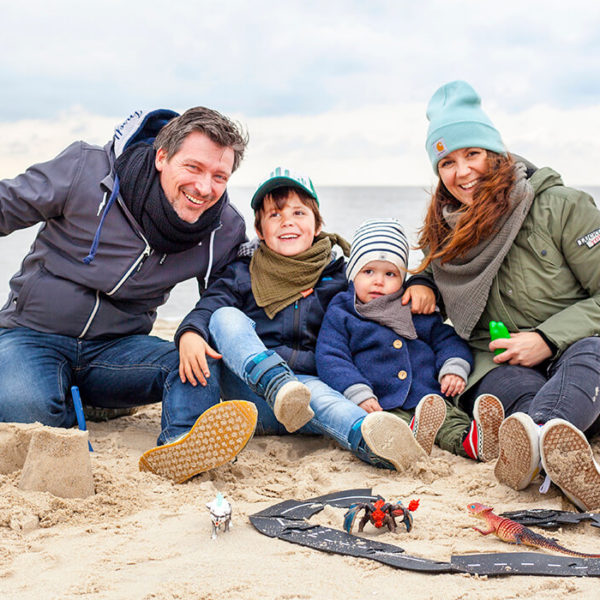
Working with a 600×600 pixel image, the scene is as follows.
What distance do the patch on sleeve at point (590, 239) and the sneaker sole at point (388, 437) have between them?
3.65 ft

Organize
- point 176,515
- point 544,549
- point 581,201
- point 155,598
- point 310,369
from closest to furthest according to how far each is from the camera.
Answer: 1. point 155,598
2. point 544,549
3. point 176,515
4. point 581,201
5. point 310,369

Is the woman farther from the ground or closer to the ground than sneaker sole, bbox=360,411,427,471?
farther from the ground

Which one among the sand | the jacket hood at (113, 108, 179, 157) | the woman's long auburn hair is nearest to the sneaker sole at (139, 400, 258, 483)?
the sand

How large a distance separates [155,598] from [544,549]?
3.56 ft

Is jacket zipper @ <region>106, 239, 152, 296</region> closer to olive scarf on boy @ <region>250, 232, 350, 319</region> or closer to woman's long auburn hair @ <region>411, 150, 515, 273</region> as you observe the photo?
olive scarf on boy @ <region>250, 232, 350, 319</region>

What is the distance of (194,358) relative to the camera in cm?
300

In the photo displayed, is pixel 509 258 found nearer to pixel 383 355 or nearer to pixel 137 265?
pixel 383 355

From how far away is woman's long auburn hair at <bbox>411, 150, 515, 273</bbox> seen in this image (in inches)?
120

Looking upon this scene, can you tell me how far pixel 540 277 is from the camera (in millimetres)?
3057

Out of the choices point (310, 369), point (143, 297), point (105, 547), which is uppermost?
point (143, 297)

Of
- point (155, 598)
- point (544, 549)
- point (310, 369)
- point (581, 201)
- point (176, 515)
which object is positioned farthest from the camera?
point (310, 369)

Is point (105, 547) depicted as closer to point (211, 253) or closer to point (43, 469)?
point (43, 469)

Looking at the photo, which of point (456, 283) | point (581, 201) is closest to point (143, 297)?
point (456, 283)

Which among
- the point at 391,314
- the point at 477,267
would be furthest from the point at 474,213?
the point at 391,314
